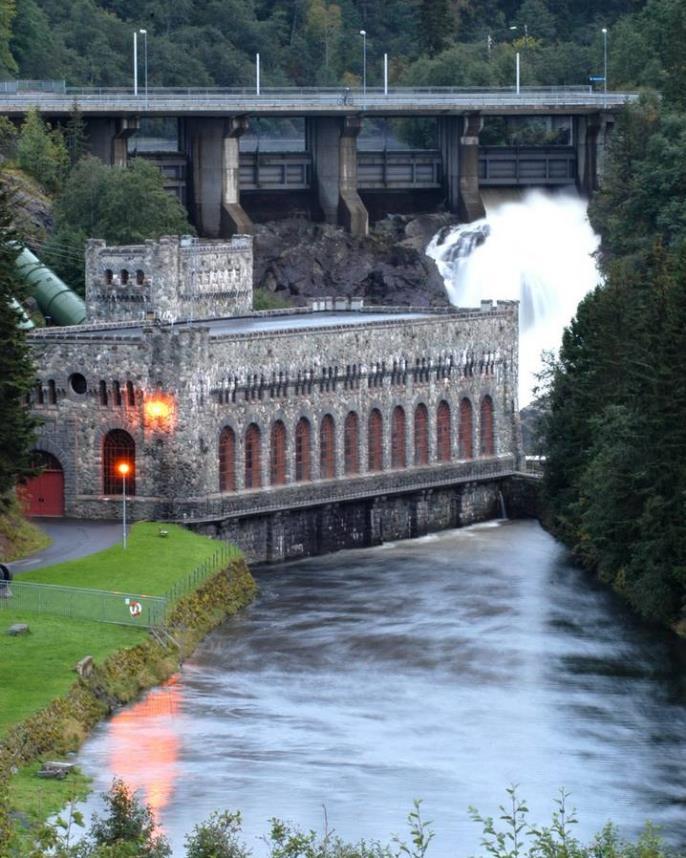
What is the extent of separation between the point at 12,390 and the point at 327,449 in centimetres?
2345

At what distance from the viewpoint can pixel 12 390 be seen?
414 ft

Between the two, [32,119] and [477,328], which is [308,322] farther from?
[32,119]

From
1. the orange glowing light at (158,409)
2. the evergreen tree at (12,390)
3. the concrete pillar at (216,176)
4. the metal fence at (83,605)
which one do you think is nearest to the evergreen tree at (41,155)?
the concrete pillar at (216,176)

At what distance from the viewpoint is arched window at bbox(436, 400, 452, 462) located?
6073 inches

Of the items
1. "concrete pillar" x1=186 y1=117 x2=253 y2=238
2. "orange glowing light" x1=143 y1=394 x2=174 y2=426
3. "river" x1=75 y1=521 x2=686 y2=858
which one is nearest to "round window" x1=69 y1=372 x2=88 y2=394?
"orange glowing light" x1=143 y1=394 x2=174 y2=426

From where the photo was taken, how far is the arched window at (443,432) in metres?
154

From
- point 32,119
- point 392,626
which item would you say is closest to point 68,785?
point 392,626

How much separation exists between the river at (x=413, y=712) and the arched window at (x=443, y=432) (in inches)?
638

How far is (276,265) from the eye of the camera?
650 feet

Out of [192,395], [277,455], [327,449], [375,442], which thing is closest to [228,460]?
[277,455]

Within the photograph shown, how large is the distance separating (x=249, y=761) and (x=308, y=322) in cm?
5286

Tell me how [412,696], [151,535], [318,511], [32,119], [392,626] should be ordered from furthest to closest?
[32,119] < [318,511] < [151,535] < [392,626] < [412,696]

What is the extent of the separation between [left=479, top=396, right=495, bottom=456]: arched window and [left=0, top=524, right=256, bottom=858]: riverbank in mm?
26710

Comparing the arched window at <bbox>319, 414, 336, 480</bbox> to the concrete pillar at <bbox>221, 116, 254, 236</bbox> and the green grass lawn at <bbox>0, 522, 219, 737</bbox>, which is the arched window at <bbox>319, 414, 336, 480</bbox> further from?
the concrete pillar at <bbox>221, 116, 254, 236</bbox>
